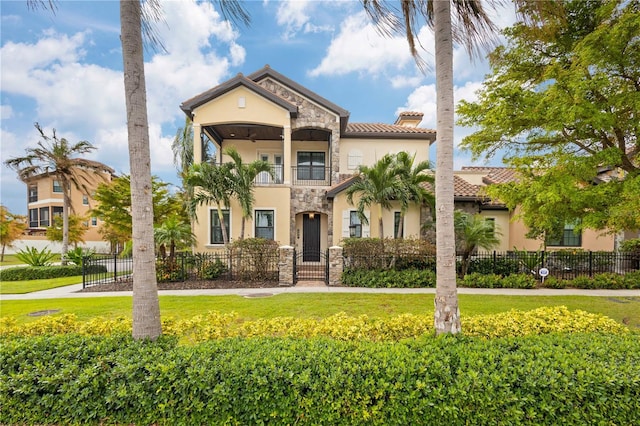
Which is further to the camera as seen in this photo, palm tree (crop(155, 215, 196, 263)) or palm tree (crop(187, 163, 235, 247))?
palm tree (crop(187, 163, 235, 247))

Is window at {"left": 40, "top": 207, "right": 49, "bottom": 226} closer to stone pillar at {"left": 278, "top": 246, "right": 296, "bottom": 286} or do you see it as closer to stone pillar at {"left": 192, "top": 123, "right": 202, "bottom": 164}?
stone pillar at {"left": 192, "top": 123, "right": 202, "bottom": 164}

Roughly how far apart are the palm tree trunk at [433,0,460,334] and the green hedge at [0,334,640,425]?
644 mm

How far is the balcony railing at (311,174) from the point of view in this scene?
17.2 metres

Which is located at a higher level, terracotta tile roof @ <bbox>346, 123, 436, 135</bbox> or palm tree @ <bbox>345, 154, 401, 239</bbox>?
terracotta tile roof @ <bbox>346, 123, 436, 135</bbox>

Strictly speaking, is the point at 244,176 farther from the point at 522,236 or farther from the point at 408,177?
the point at 522,236

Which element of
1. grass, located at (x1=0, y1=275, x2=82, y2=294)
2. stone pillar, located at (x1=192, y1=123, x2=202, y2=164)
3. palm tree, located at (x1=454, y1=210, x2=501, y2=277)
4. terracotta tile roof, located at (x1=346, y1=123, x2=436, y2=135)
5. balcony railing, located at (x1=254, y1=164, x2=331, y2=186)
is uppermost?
terracotta tile roof, located at (x1=346, y1=123, x2=436, y2=135)

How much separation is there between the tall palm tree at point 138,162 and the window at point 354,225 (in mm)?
12206

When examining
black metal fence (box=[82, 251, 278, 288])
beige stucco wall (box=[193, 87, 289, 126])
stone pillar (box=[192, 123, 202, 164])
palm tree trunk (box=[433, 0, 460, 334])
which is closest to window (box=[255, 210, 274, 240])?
black metal fence (box=[82, 251, 278, 288])

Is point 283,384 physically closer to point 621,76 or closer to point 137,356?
point 137,356

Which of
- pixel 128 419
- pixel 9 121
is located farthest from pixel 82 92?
pixel 128 419

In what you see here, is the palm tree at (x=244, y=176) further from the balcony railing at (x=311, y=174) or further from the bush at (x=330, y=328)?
the bush at (x=330, y=328)

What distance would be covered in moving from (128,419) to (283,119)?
14.1 metres

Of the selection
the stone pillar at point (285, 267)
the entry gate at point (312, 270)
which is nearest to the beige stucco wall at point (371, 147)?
the entry gate at point (312, 270)

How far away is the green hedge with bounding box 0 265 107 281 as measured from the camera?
48.4ft
